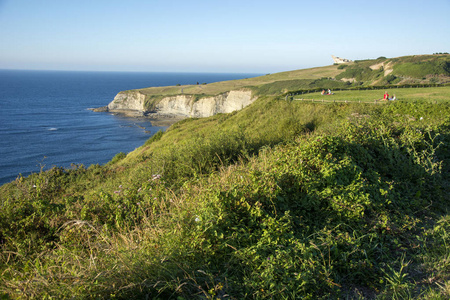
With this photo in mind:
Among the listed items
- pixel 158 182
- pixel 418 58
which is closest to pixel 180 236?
pixel 158 182

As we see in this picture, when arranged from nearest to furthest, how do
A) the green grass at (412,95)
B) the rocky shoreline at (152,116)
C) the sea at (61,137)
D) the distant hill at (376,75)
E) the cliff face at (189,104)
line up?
the green grass at (412,95) < the sea at (61,137) < the distant hill at (376,75) < the cliff face at (189,104) < the rocky shoreline at (152,116)

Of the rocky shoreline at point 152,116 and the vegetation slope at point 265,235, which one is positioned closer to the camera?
the vegetation slope at point 265,235

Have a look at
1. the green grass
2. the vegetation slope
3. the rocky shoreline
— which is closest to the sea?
the rocky shoreline

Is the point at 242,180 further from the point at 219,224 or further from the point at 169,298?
the point at 169,298

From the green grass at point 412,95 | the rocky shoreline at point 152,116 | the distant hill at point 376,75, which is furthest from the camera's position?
the rocky shoreline at point 152,116

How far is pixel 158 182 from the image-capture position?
6.68 meters

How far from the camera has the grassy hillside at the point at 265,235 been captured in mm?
3275

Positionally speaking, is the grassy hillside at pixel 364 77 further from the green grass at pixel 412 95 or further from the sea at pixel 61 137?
the sea at pixel 61 137

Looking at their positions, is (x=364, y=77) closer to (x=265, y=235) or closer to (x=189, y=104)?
(x=189, y=104)

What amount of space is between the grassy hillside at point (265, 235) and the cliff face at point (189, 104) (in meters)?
71.0

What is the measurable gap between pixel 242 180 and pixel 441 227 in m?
3.42

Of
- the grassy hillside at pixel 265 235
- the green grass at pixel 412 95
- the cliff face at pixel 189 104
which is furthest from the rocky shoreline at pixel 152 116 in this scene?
the grassy hillside at pixel 265 235

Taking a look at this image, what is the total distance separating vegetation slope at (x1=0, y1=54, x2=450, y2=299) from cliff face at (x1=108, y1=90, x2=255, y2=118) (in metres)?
71.1

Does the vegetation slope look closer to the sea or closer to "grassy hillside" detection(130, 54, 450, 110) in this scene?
"grassy hillside" detection(130, 54, 450, 110)
